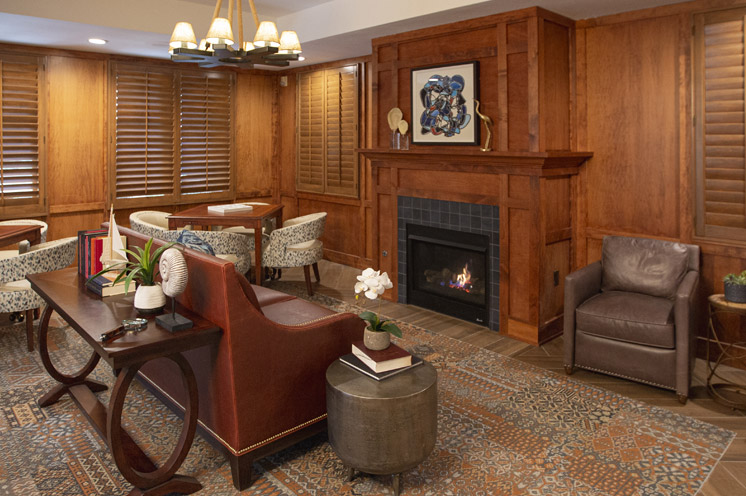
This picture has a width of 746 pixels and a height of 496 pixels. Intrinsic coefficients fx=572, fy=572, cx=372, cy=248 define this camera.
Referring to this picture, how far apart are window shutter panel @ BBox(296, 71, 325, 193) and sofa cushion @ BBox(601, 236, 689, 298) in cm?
397

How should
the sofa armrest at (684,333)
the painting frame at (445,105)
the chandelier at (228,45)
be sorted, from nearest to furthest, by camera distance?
the sofa armrest at (684,333) → the chandelier at (228,45) → the painting frame at (445,105)

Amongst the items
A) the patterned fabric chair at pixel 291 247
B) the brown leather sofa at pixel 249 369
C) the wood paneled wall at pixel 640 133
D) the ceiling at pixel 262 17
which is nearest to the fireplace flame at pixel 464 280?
the wood paneled wall at pixel 640 133

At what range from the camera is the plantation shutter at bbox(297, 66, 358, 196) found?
667cm

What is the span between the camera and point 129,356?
2166 mm

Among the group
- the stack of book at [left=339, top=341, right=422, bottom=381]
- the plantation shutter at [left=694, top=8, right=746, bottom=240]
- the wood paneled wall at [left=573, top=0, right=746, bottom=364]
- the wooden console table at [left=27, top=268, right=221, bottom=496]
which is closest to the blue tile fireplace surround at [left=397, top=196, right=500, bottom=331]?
the wood paneled wall at [left=573, top=0, right=746, bottom=364]

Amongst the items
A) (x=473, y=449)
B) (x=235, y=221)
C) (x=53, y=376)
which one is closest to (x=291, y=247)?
(x=235, y=221)

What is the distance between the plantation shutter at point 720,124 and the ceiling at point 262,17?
1.37 feet

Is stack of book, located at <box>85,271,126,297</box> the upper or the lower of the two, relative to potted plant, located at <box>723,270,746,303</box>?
upper

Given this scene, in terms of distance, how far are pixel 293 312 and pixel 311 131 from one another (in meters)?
4.44

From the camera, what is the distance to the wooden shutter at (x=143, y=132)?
255 inches

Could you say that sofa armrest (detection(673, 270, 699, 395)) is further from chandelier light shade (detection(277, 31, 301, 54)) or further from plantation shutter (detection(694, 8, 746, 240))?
chandelier light shade (detection(277, 31, 301, 54))

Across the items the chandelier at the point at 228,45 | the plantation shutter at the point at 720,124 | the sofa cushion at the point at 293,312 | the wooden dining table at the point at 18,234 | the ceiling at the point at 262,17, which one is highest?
the ceiling at the point at 262,17

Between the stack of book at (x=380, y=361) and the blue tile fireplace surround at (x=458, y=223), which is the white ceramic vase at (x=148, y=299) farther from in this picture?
the blue tile fireplace surround at (x=458, y=223)

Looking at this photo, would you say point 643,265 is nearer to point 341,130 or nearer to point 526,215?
point 526,215
